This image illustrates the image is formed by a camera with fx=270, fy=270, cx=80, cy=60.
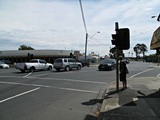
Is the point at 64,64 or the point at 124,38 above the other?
the point at 124,38

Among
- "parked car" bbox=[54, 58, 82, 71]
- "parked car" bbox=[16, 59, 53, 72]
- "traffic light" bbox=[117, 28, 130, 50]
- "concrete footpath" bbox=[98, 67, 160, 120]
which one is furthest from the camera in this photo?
"parked car" bbox=[54, 58, 82, 71]

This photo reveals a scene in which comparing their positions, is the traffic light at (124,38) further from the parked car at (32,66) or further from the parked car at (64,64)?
the parked car at (64,64)

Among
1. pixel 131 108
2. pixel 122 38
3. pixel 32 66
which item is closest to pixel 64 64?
pixel 32 66

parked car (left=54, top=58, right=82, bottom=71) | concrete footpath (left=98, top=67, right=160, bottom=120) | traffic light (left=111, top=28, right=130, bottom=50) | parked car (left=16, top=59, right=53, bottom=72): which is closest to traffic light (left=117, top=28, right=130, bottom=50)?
traffic light (left=111, top=28, right=130, bottom=50)

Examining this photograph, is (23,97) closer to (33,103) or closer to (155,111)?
(33,103)

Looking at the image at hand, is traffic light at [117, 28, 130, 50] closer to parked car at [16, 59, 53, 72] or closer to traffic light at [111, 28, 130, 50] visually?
traffic light at [111, 28, 130, 50]

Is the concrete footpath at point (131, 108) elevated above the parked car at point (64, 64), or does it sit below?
below

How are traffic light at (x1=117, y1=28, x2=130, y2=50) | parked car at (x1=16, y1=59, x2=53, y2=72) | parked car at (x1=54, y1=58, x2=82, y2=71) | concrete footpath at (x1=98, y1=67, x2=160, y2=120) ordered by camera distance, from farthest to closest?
parked car at (x1=54, y1=58, x2=82, y2=71) < parked car at (x1=16, y1=59, x2=53, y2=72) < traffic light at (x1=117, y1=28, x2=130, y2=50) < concrete footpath at (x1=98, y1=67, x2=160, y2=120)

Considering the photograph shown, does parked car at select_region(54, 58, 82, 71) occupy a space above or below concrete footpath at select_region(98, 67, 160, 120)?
above

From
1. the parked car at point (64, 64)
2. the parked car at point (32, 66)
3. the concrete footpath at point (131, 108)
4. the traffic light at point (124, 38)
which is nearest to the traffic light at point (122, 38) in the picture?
the traffic light at point (124, 38)

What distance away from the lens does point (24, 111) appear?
924cm

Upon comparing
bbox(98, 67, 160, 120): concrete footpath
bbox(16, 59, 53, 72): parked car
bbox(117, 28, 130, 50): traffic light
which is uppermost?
bbox(117, 28, 130, 50): traffic light

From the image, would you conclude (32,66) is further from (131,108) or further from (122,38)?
(131,108)

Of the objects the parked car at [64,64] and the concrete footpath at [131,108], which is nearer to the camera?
the concrete footpath at [131,108]
